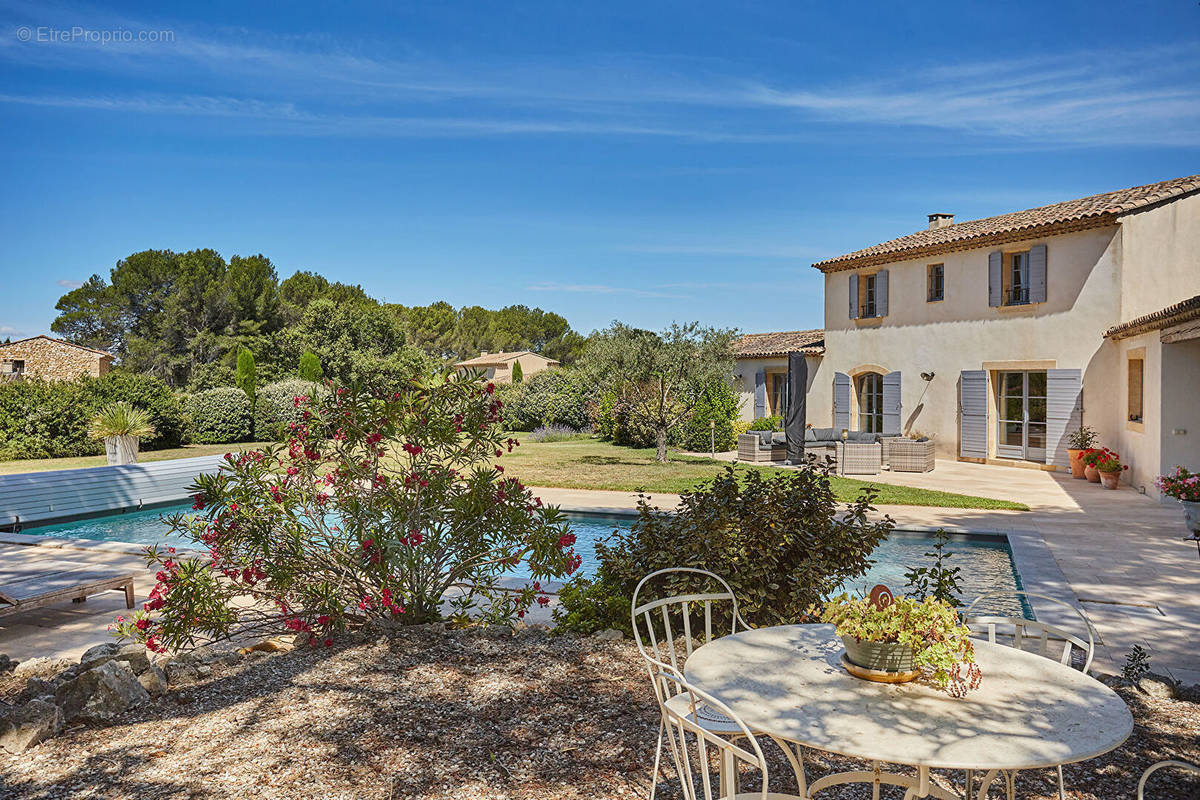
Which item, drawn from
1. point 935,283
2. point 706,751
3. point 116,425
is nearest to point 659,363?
point 935,283

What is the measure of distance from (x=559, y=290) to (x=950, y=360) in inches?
1171

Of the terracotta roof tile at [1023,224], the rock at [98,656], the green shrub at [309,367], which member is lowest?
the rock at [98,656]

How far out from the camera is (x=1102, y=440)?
15.2 m

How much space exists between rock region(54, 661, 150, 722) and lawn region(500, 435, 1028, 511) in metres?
7.22

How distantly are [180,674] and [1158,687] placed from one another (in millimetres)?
5000

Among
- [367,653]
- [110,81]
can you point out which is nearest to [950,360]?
[367,653]

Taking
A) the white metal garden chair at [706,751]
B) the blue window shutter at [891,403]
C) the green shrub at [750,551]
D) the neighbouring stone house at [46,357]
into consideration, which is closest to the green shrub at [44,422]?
the green shrub at [750,551]

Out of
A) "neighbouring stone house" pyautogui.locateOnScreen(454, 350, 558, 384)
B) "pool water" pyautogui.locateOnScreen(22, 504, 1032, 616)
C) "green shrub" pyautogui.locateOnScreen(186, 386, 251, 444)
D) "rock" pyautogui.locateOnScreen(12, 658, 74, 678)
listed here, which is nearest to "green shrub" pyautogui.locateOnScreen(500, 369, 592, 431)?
"green shrub" pyautogui.locateOnScreen(186, 386, 251, 444)

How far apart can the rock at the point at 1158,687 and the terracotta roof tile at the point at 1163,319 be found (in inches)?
308

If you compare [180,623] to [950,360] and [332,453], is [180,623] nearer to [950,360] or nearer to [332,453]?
[332,453]

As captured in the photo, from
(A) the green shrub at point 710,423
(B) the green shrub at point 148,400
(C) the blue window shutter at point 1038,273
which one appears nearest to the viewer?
(C) the blue window shutter at point 1038,273

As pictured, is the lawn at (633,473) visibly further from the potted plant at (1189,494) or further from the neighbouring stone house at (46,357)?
the neighbouring stone house at (46,357)

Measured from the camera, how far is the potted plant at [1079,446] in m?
14.8

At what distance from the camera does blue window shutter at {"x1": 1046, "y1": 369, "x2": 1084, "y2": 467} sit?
15.5m
